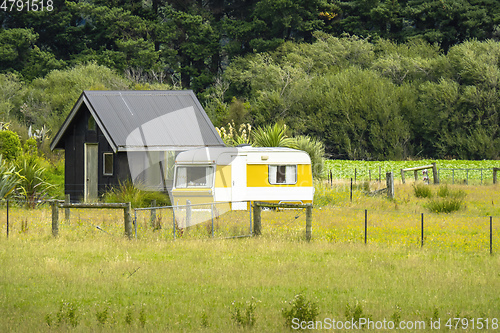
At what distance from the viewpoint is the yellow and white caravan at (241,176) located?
66.8 feet

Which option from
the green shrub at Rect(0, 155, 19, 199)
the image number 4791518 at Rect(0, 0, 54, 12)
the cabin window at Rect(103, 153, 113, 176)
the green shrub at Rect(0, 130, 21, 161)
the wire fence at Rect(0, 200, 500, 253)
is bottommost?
the wire fence at Rect(0, 200, 500, 253)

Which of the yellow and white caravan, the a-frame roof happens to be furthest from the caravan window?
the a-frame roof

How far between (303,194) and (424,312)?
12.6 meters

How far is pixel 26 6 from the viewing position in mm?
68062

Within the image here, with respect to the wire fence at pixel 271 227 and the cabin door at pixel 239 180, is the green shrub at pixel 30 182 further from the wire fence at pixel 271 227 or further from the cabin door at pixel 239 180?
the cabin door at pixel 239 180

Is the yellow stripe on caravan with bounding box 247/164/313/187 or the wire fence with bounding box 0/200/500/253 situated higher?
the yellow stripe on caravan with bounding box 247/164/313/187

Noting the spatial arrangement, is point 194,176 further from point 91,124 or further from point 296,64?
point 296,64

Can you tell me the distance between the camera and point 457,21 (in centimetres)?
6850

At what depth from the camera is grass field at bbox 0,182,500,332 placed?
9328mm

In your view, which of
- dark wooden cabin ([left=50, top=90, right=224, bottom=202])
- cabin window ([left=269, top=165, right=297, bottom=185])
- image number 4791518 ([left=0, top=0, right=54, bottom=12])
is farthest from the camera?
image number 4791518 ([left=0, top=0, right=54, bottom=12])

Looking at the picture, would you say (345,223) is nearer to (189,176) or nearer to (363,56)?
(189,176)
